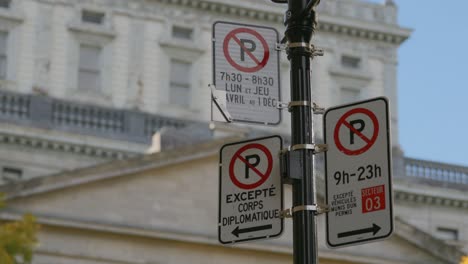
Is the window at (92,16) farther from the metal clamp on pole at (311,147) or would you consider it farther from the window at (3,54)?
the metal clamp on pole at (311,147)

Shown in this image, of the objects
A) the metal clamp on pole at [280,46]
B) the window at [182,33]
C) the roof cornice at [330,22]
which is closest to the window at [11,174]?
the window at [182,33]

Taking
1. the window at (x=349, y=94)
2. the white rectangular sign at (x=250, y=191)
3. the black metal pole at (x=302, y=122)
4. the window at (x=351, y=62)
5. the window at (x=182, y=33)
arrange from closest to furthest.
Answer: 1. the black metal pole at (x=302, y=122)
2. the white rectangular sign at (x=250, y=191)
3. the window at (x=182, y=33)
4. the window at (x=349, y=94)
5. the window at (x=351, y=62)

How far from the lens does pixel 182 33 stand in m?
68.0

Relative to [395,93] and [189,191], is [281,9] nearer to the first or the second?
[395,93]

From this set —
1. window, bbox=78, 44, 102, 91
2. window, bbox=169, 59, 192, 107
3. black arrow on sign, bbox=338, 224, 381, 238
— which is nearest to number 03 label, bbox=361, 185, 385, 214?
black arrow on sign, bbox=338, 224, 381, 238

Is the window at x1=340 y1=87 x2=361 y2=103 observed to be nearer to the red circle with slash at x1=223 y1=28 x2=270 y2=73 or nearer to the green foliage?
the green foliage

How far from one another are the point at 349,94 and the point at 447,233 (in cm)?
749

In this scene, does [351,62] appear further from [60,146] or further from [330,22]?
[60,146]

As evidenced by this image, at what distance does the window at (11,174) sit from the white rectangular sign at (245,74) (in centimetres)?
4563

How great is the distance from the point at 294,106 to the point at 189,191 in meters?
38.2

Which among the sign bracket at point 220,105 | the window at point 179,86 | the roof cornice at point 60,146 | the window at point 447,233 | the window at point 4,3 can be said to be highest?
the window at point 4,3

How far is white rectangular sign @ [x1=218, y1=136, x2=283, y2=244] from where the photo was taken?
14.7 m

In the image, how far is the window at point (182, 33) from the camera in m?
67.8

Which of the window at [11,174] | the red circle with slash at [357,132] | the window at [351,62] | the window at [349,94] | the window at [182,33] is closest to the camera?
the red circle with slash at [357,132]
